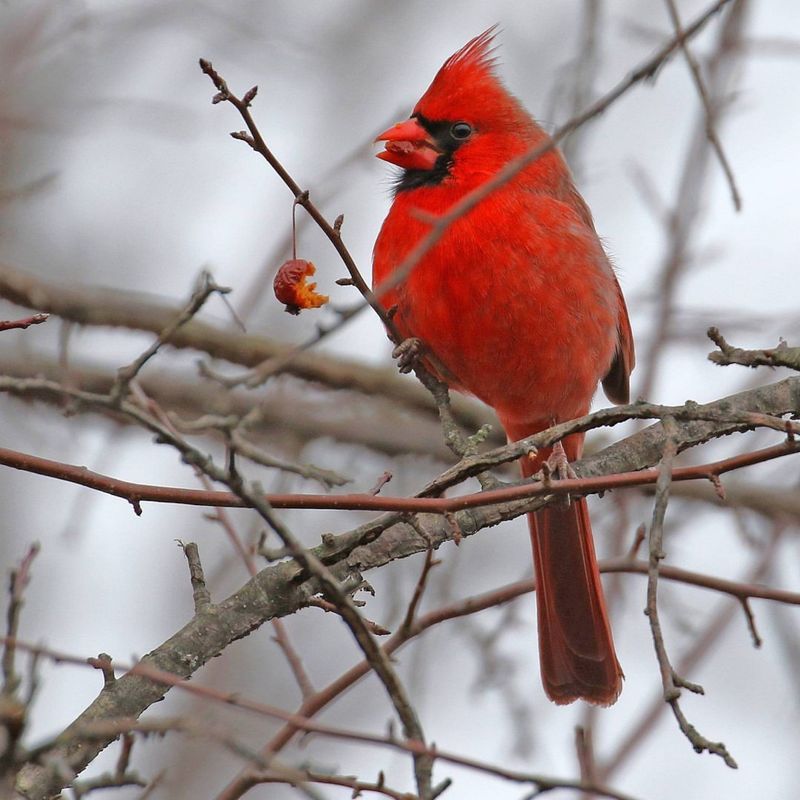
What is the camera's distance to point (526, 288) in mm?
3186

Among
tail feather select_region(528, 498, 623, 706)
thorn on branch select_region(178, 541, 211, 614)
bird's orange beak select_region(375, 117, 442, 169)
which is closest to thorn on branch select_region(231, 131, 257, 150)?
thorn on branch select_region(178, 541, 211, 614)

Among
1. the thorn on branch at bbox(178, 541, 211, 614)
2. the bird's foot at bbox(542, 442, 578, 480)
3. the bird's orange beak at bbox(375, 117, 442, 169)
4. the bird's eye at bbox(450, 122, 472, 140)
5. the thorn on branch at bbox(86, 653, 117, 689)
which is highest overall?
the bird's eye at bbox(450, 122, 472, 140)

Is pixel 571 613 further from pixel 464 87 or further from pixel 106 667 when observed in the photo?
pixel 106 667

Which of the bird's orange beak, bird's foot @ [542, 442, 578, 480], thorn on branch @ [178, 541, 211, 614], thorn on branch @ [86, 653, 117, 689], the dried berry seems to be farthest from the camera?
the bird's orange beak

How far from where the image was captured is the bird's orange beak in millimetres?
3408

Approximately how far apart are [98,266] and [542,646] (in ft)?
12.8

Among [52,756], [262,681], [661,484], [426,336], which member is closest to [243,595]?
[52,756]

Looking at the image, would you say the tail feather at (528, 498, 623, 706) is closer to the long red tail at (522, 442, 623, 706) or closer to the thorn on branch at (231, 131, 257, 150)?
the long red tail at (522, 442, 623, 706)

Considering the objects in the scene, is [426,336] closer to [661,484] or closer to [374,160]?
[374,160]

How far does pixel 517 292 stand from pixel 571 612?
2.92ft

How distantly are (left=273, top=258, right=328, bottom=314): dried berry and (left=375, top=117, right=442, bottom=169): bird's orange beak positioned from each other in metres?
1.13

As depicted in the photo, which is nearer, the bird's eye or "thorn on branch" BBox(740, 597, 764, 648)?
"thorn on branch" BBox(740, 597, 764, 648)

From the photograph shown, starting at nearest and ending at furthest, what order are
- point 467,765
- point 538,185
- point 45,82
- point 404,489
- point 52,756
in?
point 467,765 → point 52,756 → point 538,185 → point 404,489 → point 45,82

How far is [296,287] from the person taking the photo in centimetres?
232
